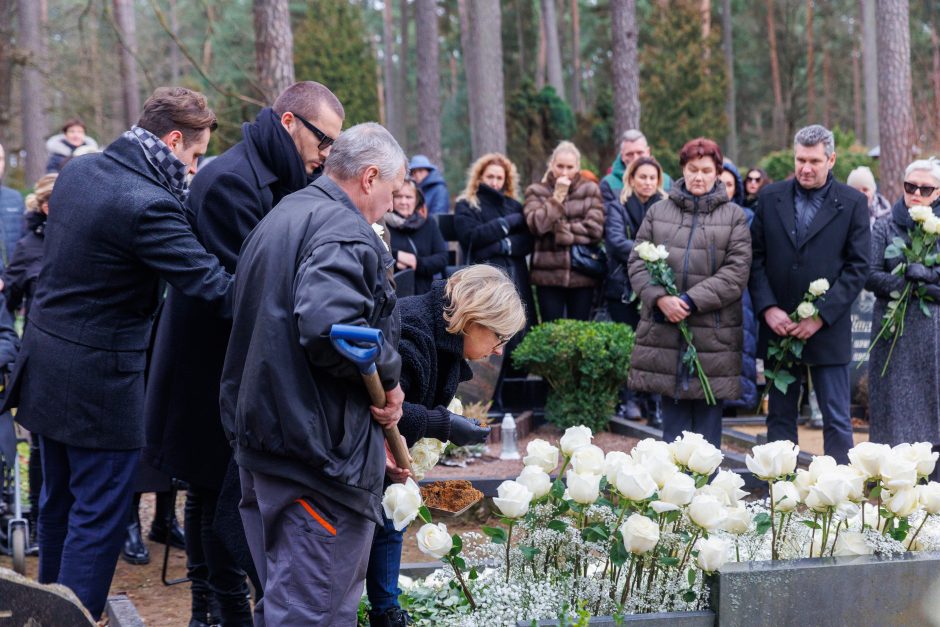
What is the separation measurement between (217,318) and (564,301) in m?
5.20

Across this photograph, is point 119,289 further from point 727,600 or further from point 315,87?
point 727,600

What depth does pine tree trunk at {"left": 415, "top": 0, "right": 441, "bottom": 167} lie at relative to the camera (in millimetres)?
20266

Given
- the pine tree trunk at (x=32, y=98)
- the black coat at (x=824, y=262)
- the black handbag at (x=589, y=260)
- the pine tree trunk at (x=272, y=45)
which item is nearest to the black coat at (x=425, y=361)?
the black coat at (x=824, y=262)

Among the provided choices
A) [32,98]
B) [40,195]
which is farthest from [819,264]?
[32,98]

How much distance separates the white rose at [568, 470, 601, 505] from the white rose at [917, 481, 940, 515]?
1.15 m

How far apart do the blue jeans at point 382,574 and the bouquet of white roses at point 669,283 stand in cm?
297

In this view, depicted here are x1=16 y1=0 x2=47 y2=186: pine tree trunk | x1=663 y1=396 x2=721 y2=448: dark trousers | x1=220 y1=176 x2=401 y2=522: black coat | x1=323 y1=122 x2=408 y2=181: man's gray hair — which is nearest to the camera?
x1=220 y1=176 x2=401 y2=522: black coat

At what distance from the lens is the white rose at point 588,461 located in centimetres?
317

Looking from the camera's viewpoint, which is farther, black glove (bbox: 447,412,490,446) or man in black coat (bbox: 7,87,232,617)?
man in black coat (bbox: 7,87,232,617)

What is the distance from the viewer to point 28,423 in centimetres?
388

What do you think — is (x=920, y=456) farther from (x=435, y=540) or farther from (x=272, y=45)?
(x=272, y=45)

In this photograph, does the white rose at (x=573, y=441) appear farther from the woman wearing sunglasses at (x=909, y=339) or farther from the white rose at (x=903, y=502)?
the woman wearing sunglasses at (x=909, y=339)

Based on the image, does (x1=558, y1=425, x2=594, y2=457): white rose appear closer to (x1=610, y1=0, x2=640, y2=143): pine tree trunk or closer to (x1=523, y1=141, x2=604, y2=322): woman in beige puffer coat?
(x1=523, y1=141, x2=604, y2=322): woman in beige puffer coat

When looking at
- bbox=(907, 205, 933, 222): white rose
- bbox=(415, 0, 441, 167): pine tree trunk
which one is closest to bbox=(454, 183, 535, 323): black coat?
bbox=(907, 205, 933, 222): white rose
